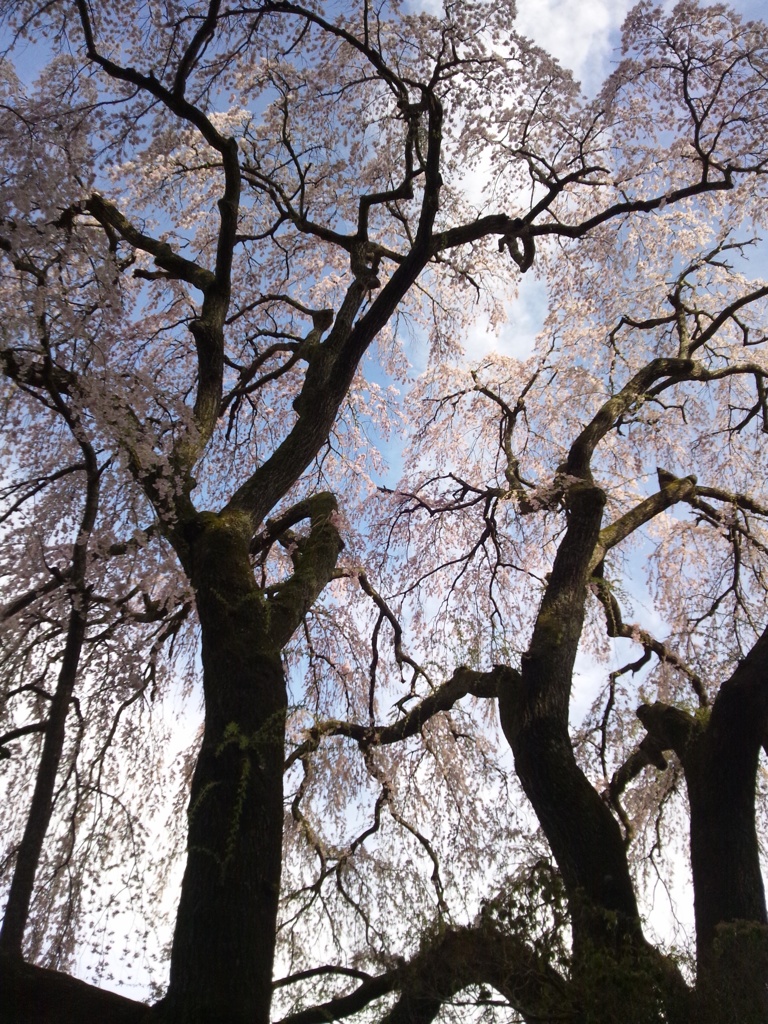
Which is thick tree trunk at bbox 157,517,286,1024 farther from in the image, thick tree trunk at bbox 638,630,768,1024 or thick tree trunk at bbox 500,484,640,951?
thick tree trunk at bbox 638,630,768,1024

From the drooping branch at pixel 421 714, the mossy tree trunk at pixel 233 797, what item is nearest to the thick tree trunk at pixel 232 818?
the mossy tree trunk at pixel 233 797

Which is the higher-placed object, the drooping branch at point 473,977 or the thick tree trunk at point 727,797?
the thick tree trunk at point 727,797

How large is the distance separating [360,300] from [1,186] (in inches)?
95.4

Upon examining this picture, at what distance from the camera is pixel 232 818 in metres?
2.62

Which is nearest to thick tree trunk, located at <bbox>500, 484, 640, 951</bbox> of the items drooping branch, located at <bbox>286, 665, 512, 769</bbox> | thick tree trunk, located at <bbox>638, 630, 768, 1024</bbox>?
drooping branch, located at <bbox>286, 665, 512, 769</bbox>

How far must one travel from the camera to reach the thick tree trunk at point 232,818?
2266 millimetres

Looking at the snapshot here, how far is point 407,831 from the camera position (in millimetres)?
5996

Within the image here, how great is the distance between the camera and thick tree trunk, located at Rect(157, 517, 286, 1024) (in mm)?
2266

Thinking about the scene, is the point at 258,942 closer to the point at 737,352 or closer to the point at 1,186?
the point at 1,186

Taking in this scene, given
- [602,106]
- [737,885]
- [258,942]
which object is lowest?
[258,942]

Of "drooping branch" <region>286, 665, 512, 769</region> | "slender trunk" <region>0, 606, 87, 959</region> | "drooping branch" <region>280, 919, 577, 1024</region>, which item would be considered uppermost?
"drooping branch" <region>286, 665, 512, 769</region>

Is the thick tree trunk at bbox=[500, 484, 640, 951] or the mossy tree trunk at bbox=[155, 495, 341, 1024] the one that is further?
the thick tree trunk at bbox=[500, 484, 640, 951]

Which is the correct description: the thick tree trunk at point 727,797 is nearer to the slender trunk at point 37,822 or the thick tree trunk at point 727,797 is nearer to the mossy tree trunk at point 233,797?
the mossy tree trunk at point 233,797

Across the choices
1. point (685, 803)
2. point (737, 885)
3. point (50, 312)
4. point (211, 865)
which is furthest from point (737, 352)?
point (211, 865)
